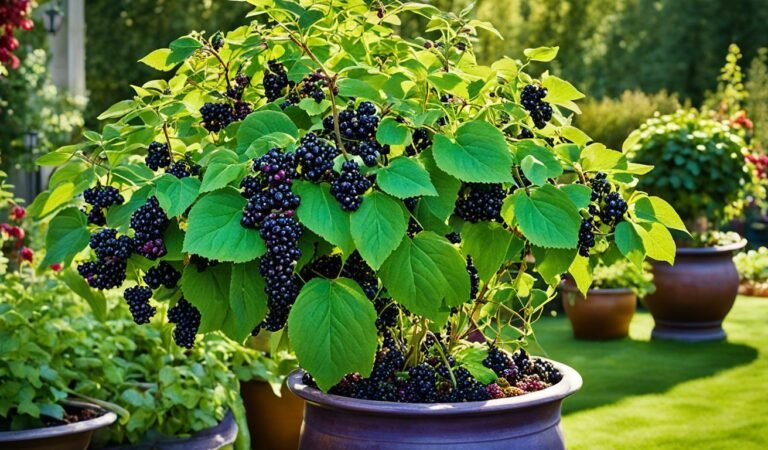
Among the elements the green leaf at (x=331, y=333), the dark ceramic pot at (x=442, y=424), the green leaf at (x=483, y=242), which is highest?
the green leaf at (x=483, y=242)

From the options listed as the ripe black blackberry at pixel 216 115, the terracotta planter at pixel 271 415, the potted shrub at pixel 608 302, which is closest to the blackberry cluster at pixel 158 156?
the ripe black blackberry at pixel 216 115

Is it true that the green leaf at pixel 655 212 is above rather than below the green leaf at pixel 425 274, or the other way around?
above

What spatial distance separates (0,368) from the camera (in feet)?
10.8

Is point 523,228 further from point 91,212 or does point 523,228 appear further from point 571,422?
A: point 571,422

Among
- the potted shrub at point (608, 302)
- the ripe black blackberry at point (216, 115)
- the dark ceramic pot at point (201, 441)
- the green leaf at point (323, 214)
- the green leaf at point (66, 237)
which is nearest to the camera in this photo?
the green leaf at point (323, 214)

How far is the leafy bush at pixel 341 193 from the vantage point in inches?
70.7

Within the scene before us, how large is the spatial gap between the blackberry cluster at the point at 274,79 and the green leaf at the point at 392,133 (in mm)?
379

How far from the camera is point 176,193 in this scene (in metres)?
1.92

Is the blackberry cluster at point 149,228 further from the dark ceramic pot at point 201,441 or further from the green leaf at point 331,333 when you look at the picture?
the dark ceramic pot at point 201,441

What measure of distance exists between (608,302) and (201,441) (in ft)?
14.1

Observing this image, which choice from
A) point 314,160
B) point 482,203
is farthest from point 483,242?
point 314,160

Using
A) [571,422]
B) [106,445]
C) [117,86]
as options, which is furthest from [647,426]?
[117,86]

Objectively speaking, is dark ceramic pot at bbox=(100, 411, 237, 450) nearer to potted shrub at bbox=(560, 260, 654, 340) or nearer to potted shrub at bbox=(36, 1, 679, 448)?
potted shrub at bbox=(36, 1, 679, 448)

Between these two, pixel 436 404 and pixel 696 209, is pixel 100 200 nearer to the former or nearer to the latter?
pixel 436 404
